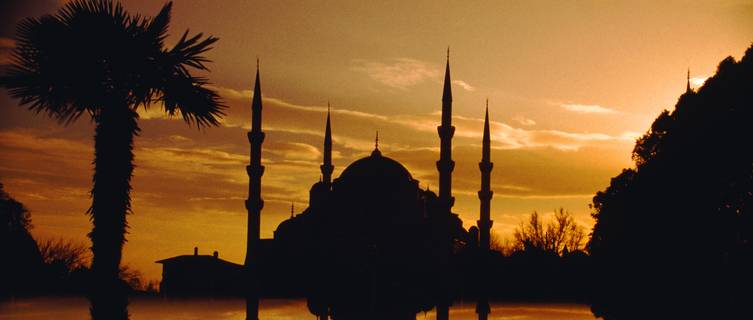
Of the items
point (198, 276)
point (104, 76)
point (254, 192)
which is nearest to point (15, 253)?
point (254, 192)

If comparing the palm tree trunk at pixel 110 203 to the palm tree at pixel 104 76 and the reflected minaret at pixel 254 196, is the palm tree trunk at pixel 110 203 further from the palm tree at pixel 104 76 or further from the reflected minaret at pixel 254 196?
the reflected minaret at pixel 254 196

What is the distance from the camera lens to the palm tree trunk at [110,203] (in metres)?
9.11

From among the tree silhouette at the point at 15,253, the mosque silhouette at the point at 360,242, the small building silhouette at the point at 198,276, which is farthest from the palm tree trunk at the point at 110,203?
the small building silhouette at the point at 198,276

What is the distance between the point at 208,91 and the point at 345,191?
46.1m

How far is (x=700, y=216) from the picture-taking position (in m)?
21.2

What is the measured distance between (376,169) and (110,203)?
4819 centimetres

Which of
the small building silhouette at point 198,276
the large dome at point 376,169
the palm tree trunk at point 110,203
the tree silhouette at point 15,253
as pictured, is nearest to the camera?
the palm tree trunk at point 110,203

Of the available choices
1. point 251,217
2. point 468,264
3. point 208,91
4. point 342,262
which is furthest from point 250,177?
point 208,91

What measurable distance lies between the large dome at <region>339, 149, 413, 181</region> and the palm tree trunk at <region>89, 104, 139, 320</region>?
47255 millimetres

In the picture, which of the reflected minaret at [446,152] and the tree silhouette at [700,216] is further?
the reflected minaret at [446,152]

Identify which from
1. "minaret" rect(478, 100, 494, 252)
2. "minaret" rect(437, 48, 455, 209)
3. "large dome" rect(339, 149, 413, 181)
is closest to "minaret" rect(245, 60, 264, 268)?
"large dome" rect(339, 149, 413, 181)

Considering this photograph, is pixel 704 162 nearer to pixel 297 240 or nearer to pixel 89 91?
pixel 89 91

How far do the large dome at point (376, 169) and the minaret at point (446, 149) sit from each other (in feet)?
25.3

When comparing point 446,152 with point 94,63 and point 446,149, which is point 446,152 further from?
point 94,63
